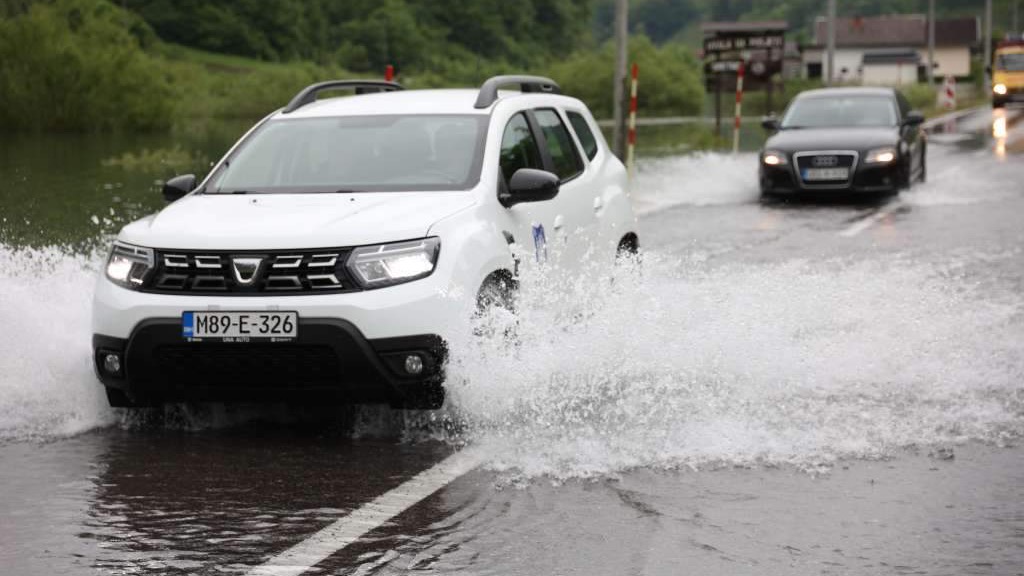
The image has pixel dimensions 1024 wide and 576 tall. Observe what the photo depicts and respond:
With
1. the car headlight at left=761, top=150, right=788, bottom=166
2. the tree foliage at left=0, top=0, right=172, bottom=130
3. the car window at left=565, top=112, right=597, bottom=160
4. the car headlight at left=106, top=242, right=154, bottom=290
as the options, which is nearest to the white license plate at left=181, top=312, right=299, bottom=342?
the car headlight at left=106, top=242, right=154, bottom=290

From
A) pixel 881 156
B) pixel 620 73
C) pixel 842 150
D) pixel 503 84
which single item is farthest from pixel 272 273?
pixel 620 73

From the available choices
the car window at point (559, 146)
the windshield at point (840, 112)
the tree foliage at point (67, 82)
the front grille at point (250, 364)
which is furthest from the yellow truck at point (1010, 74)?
the front grille at point (250, 364)

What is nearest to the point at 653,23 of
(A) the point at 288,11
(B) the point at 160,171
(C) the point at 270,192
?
(A) the point at 288,11

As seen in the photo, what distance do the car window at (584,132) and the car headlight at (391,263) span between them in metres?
3.01

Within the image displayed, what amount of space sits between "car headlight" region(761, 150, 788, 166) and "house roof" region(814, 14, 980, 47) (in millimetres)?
142615

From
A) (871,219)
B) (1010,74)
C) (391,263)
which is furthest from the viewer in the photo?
(1010,74)

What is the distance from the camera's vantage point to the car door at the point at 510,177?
824cm

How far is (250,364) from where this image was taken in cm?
696

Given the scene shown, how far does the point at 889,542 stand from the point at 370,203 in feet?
10.4

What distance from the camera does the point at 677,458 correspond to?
21.6ft

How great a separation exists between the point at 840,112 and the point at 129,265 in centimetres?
1680

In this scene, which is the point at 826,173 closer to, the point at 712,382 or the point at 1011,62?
the point at 712,382

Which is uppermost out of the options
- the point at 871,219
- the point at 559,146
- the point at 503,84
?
the point at 503,84

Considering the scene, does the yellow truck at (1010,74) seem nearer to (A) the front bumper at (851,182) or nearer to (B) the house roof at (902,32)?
(A) the front bumper at (851,182)
